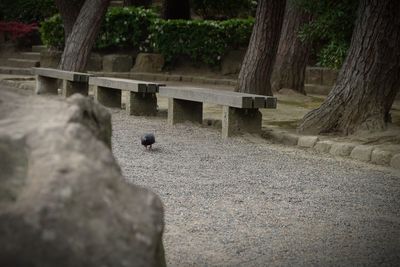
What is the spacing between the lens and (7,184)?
2.41 m

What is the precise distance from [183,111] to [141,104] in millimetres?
1142

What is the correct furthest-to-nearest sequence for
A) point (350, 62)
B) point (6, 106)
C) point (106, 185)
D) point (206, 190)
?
point (350, 62), point (206, 190), point (6, 106), point (106, 185)

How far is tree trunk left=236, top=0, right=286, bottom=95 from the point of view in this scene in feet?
39.7

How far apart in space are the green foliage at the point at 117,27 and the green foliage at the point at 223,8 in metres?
2.56

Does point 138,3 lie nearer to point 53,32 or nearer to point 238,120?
point 53,32

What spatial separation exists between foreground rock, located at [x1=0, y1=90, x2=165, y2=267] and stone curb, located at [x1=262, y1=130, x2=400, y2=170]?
18.7 feet

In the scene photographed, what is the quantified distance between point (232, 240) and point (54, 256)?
9.17ft

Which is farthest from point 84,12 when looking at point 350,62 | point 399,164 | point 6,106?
point 6,106

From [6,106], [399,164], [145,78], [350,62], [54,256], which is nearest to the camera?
[54,256]

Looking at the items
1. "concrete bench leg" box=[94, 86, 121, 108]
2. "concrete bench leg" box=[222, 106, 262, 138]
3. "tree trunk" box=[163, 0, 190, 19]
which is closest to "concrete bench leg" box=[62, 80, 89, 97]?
"concrete bench leg" box=[94, 86, 121, 108]

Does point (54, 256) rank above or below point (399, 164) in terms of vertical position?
above

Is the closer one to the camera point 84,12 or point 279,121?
point 279,121

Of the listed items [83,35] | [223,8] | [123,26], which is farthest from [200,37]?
[83,35]

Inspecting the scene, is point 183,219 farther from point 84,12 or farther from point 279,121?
point 84,12
